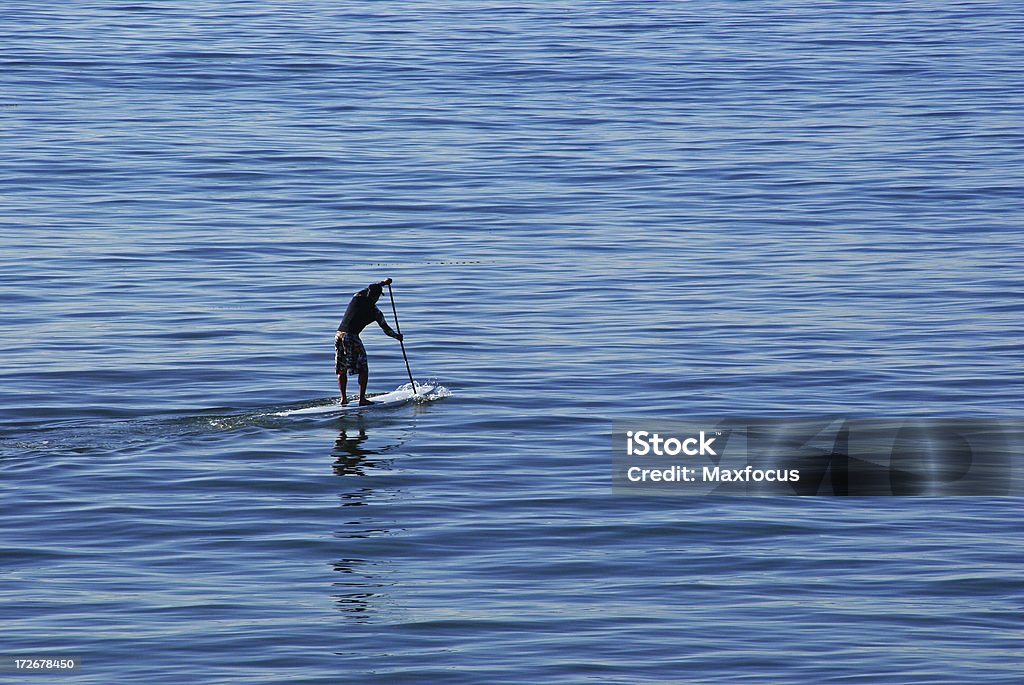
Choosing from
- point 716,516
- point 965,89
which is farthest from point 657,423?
point 965,89

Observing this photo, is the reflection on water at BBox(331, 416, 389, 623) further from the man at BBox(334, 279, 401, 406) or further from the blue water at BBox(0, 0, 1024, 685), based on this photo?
the man at BBox(334, 279, 401, 406)

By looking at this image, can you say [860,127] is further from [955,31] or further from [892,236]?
[955,31]

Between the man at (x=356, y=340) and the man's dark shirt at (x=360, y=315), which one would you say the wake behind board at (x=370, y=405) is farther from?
the man's dark shirt at (x=360, y=315)

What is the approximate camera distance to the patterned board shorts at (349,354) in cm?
2266

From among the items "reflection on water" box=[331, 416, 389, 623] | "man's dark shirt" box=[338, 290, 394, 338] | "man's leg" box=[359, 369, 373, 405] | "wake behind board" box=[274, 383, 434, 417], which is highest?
"man's dark shirt" box=[338, 290, 394, 338]

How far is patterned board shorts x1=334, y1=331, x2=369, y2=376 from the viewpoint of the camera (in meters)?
22.7

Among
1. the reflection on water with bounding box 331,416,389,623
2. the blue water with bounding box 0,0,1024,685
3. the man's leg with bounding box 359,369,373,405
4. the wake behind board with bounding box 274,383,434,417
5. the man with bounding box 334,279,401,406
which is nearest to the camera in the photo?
the blue water with bounding box 0,0,1024,685

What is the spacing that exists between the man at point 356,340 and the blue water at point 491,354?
2.55 feet

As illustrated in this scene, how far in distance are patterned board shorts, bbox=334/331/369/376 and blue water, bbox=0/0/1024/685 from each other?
0.80m

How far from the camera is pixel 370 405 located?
23.1 metres

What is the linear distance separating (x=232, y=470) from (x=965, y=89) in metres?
41.7

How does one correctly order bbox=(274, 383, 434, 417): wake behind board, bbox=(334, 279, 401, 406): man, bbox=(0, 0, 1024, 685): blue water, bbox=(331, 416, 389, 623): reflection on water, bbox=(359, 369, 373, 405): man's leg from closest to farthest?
bbox=(0, 0, 1024, 685): blue water < bbox=(331, 416, 389, 623): reflection on water < bbox=(274, 383, 434, 417): wake behind board < bbox=(334, 279, 401, 406): man < bbox=(359, 369, 373, 405): man's leg

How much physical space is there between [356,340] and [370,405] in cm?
94

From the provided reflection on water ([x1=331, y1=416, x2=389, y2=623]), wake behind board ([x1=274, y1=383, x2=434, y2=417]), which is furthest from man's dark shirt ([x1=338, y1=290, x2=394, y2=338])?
reflection on water ([x1=331, y1=416, x2=389, y2=623])
